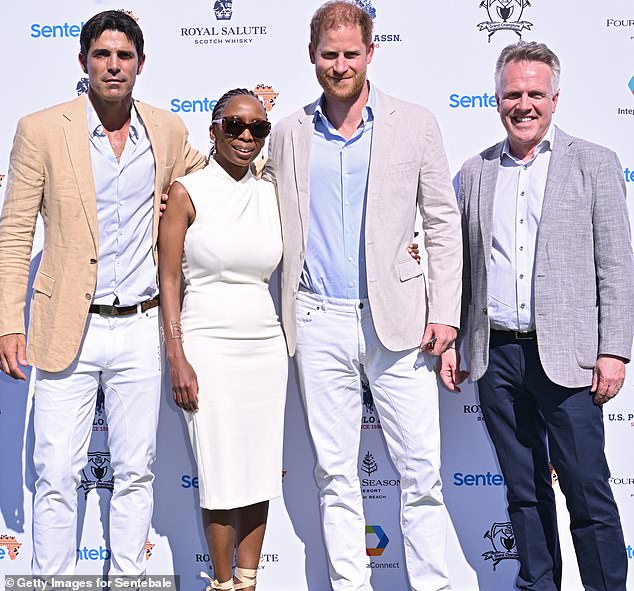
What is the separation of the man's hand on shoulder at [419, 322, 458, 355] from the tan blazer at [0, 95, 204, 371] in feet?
4.05

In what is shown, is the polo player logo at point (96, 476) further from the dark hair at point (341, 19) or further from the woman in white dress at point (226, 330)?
the dark hair at point (341, 19)

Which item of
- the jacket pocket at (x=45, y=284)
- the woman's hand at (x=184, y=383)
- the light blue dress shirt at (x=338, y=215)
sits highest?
the light blue dress shirt at (x=338, y=215)

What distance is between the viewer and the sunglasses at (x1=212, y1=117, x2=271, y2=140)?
2.87 m

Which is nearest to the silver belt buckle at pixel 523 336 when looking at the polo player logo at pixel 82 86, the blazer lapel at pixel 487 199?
the blazer lapel at pixel 487 199

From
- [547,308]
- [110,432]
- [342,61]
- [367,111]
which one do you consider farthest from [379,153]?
[110,432]

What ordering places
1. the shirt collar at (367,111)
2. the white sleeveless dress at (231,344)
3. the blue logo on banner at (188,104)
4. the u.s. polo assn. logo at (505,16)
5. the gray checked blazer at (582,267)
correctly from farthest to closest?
the blue logo on banner at (188,104) → the u.s. polo assn. logo at (505,16) → the shirt collar at (367,111) → the white sleeveless dress at (231,344) → the gray checked blazer at (582,267)

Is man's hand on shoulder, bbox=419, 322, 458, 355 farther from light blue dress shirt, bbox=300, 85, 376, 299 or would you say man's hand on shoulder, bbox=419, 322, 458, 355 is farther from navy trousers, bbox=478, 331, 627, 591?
light blue dress shirt, bbox=300, 85, 376, 299

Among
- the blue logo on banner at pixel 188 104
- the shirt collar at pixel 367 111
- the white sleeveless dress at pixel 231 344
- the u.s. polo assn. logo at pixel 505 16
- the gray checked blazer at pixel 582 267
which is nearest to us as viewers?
the gray checked blazer at pixel 582 267

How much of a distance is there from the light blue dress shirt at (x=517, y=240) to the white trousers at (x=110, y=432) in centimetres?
129

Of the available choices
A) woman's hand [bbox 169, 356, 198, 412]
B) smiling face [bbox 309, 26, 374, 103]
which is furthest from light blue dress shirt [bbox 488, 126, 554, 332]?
woman's hand [bbox 169, 356, 198, 412]

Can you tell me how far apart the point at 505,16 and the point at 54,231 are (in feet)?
7.00

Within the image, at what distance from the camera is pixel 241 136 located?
2.89 metres

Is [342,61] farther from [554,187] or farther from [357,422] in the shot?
[357,422]

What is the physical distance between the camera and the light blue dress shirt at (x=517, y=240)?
2859mm
